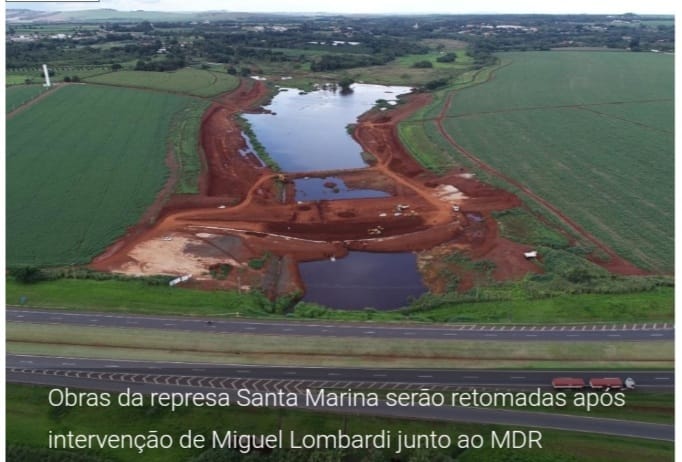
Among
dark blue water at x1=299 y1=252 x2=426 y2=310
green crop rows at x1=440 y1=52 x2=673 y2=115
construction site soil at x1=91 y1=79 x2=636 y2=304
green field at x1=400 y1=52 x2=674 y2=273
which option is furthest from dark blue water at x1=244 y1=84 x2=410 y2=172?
dark blue water at x1=299 y1=252 x2=426 y2=310

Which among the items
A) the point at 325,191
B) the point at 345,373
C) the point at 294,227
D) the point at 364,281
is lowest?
the point at 345,373

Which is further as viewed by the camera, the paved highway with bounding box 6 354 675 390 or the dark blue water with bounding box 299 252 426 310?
the dark blue water with bounding box 299 252 426 310

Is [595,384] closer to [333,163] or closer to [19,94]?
[333,163]

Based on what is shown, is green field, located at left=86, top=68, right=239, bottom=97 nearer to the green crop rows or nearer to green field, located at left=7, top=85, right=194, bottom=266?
green field, located at left=7, top=85, right=194, bottom=266

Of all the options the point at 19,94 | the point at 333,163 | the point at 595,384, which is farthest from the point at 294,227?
the point at 19,94

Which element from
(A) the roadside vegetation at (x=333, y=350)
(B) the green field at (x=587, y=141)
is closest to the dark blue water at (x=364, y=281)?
(A) the roadside vegetation at (x=333, y=350)

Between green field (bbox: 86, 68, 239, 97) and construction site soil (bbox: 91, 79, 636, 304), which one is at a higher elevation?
green field (bbox: 86, 68, 239, 97)
